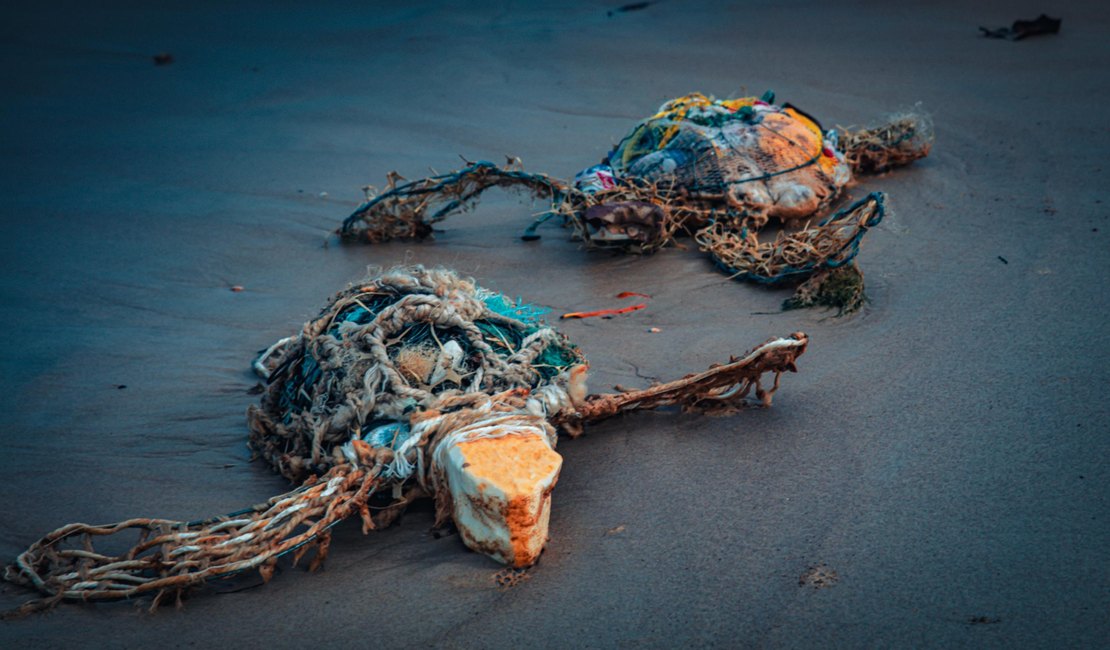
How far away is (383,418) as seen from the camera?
2613 mm

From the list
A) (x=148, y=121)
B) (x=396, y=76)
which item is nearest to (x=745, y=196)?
(x=396, y=76)

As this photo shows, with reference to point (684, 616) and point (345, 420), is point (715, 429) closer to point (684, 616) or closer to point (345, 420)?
point (684, 616)

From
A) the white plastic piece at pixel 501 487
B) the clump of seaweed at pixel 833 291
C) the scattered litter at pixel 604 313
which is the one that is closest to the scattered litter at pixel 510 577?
the white plastic piece at pixel 501 487

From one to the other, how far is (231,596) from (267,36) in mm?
7970

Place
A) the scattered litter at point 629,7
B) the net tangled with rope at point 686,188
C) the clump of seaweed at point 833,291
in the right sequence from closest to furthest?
the clump of seaweed at point 833,291
the net tangled with rope at point 686,188
the scattered litter at point 629,7

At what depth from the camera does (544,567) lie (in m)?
2.32

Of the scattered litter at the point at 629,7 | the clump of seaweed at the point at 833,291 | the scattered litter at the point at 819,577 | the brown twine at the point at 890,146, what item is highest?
the scattered litter at the point at 629,7

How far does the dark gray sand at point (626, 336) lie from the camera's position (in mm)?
2188

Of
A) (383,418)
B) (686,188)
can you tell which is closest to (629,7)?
(686,188)

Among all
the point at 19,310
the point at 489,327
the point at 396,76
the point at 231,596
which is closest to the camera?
the point at 231,596

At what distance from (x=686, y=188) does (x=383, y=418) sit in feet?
8.25

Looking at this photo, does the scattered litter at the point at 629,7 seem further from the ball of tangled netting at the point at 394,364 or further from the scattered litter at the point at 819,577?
the scattered litter at the point at 819,577

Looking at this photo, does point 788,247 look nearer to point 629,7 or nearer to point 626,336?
point 626,336

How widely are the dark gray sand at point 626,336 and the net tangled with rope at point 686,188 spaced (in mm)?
161
